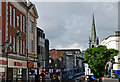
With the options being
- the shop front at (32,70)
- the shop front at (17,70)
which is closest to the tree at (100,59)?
the shop front at (32,70)

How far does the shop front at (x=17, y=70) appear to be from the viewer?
3728 centimetres

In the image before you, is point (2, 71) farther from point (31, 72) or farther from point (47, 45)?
point (47, 45)

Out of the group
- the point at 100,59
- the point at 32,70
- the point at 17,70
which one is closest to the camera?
the point at 17,70

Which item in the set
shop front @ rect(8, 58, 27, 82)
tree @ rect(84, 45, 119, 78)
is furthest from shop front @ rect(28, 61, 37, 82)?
tree @ rect(84, 45, 119, 78)

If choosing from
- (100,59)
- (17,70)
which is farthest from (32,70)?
(100,59)

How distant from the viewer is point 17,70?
41.4 metres

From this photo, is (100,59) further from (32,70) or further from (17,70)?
(17,70)

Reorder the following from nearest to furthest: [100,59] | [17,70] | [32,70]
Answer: [17,70], [32,70], [100,59]

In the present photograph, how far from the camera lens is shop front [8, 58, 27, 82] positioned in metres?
37.3

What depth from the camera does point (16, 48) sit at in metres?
39.8

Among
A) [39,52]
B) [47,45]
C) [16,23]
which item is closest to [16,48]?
[16,23]

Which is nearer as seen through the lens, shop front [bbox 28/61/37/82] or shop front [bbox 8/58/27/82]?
shop front [bbox 8/58/27/82]

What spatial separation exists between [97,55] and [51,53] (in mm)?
43031

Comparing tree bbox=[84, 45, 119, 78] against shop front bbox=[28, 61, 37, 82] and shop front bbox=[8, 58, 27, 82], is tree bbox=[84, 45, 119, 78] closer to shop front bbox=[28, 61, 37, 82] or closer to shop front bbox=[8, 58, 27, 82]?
shop front bbox=[28, 61, 37, 82]
